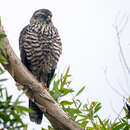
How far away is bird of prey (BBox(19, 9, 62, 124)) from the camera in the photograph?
13.4 ft

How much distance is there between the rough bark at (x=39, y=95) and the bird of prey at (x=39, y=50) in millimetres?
1164

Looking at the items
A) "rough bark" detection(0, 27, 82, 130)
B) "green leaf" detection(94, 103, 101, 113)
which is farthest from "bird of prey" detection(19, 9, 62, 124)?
"rough bark" detection(0, 27, 82, 130)

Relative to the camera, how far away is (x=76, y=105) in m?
3.69

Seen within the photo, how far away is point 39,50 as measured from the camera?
162 inches

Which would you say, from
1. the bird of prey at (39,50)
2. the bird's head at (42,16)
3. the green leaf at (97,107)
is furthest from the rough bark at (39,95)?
the bird's head at (42,16)

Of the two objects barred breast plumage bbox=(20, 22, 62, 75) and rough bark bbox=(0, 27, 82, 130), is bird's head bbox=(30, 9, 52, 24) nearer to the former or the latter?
barred breast plumage bbox=(20, 22, 62, 75)

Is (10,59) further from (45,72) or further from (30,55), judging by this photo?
(45,72)

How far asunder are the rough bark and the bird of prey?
1.16m

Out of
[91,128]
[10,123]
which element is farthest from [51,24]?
[10,123]

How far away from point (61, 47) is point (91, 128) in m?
1.35

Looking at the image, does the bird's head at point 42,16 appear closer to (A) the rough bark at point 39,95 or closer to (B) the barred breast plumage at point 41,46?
(B) the barred breast plumage at point 41,46

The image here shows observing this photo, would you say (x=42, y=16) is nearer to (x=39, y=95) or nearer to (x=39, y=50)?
(x=39, y=50)

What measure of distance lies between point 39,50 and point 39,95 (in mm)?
1345

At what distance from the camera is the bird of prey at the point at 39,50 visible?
4.09m
